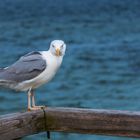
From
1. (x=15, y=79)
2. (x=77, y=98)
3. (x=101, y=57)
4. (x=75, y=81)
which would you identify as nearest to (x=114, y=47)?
(x=101, y=57)

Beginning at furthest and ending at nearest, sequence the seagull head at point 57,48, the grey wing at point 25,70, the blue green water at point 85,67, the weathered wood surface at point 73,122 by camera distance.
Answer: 1. the blue green water at point 85,67
2. the grey wing at point 25,70
3. the seagull head at point 57,48
4. the weathered wood surface at point 73,122

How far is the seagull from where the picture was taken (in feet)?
15.0

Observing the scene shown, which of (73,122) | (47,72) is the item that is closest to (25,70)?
(47,72)

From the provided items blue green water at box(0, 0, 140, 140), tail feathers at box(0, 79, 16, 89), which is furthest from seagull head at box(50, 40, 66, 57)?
blue green water at box(0, 0, 140, 140)

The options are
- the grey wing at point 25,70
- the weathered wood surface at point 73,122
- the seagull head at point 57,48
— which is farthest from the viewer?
the grey wing at point 25,70

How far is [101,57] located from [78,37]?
7.05 meters

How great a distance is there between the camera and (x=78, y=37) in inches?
1115

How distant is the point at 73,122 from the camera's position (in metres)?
4.04

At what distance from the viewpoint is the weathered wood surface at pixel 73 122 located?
3.88m

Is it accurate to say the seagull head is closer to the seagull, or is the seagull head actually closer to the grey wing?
the seagull

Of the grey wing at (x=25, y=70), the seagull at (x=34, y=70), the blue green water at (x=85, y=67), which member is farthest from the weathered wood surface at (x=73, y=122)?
the blue green water at (x=85, y=67)

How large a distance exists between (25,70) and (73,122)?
2.65ft

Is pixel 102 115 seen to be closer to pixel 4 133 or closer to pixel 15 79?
pixel 4 133

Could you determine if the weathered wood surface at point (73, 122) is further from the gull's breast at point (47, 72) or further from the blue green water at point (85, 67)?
the blue green water at point (85, 67)
